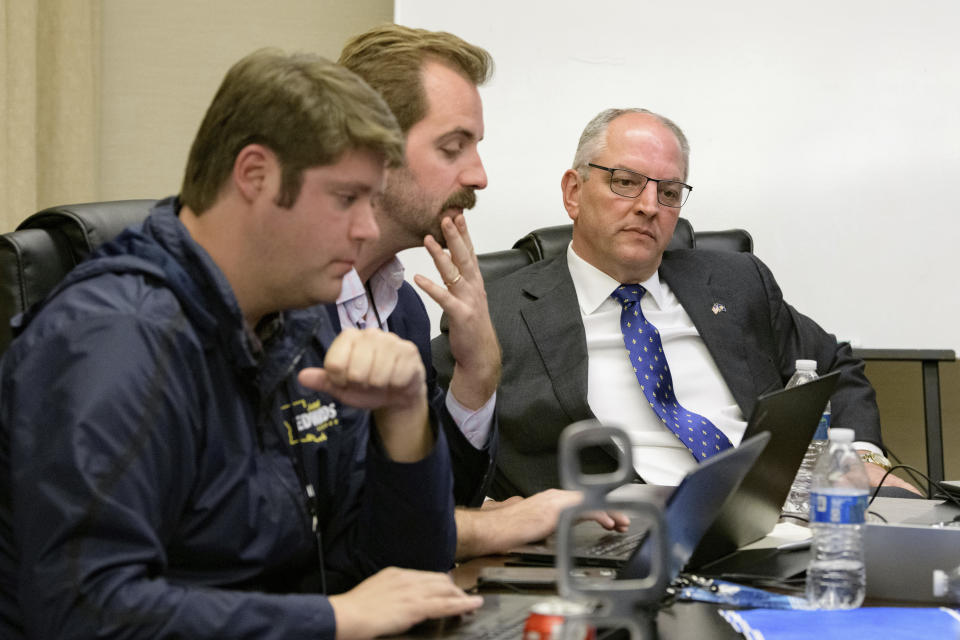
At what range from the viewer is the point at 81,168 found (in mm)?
3184

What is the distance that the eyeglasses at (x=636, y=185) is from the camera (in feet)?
9.14

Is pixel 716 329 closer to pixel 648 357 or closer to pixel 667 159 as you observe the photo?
pixel 648 357

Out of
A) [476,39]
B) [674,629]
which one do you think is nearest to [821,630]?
[674,629]

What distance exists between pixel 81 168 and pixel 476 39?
1.20 metres

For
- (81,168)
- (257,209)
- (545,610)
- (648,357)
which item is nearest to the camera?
(545,610)

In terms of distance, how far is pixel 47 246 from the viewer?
1523 mm

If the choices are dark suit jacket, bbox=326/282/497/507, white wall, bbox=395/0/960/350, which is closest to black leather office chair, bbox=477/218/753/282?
white wall, bbox=395/0/960/350

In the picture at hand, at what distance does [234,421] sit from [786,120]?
2538 millimetres

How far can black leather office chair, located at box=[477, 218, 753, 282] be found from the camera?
2869 millimetres

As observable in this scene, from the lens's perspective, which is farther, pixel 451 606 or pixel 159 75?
pixel 159 75

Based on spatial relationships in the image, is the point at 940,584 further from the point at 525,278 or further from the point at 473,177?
the point at 525,278

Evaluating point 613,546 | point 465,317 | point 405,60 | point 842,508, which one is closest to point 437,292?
point 465,317

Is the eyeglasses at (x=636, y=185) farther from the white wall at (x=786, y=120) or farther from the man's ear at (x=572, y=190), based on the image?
the white wall at (x=786, y=120)

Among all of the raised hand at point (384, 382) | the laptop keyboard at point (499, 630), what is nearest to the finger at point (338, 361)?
the raised hand at point (384, 382)
